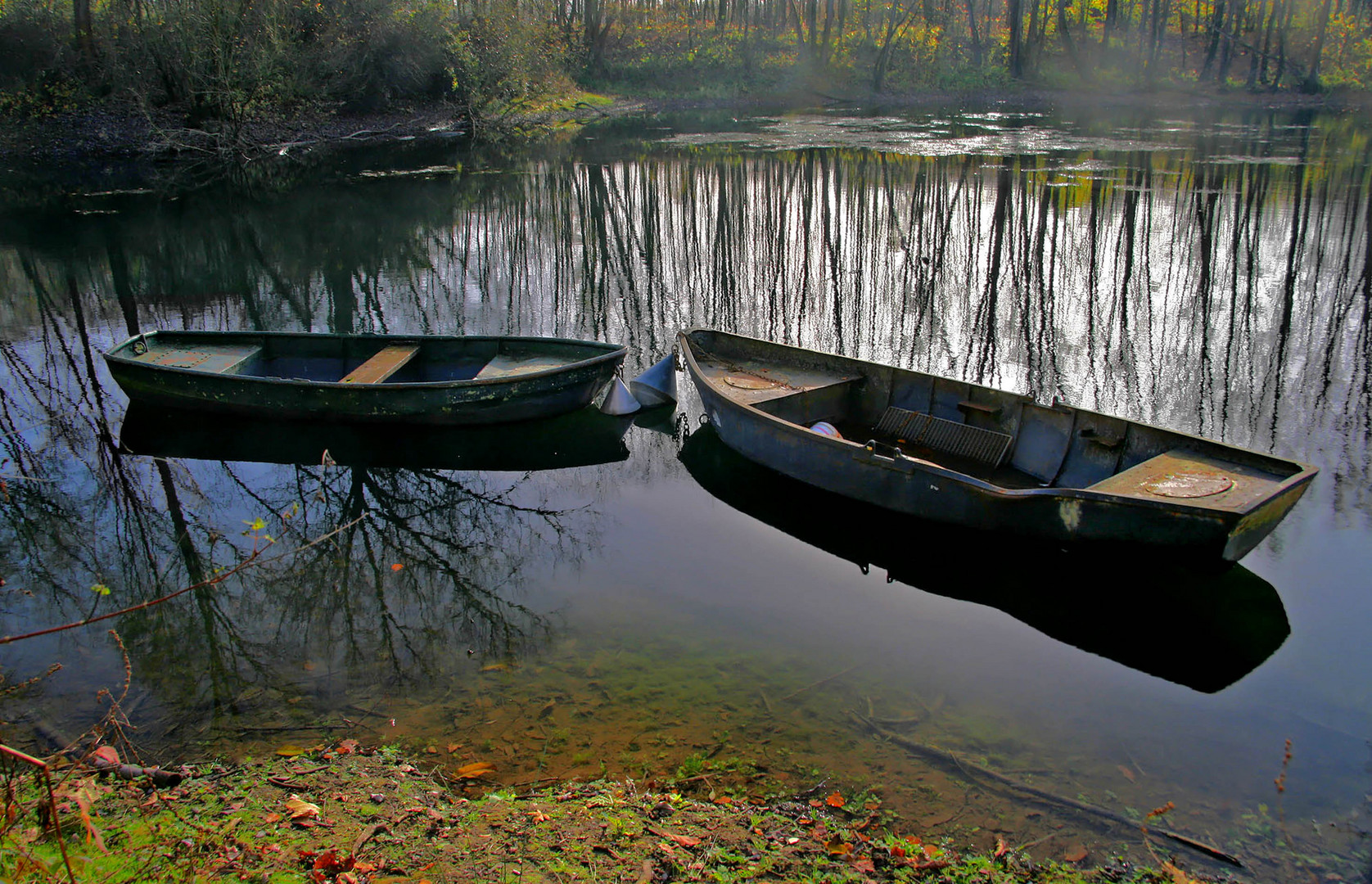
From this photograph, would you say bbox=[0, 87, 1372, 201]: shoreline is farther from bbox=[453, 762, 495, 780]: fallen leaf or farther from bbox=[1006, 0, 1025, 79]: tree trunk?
bbox=[453, 762, 495, 780]: fallen leaf

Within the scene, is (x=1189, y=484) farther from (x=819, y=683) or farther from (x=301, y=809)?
(x=301, y=809)

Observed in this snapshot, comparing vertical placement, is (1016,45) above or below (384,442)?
above

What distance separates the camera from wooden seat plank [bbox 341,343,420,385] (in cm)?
944

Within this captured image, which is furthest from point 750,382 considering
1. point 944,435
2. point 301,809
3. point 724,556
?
point 301,809

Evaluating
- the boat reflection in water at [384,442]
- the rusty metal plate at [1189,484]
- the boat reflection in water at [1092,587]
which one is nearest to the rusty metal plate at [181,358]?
the boat reflection in water at [384,442]

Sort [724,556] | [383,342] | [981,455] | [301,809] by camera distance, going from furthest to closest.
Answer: [383,342] < [981,455] < [724,556] < [301,809]

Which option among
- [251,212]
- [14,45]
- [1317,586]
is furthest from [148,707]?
[14,45]

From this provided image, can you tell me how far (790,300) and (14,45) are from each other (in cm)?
2958

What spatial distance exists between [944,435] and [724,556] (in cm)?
260

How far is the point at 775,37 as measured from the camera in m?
51.8

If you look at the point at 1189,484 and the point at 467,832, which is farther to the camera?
the point at 1189,484

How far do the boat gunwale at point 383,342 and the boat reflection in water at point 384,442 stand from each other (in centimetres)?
60

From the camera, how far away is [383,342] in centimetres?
1044

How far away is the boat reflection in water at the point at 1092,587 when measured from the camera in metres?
5.88
